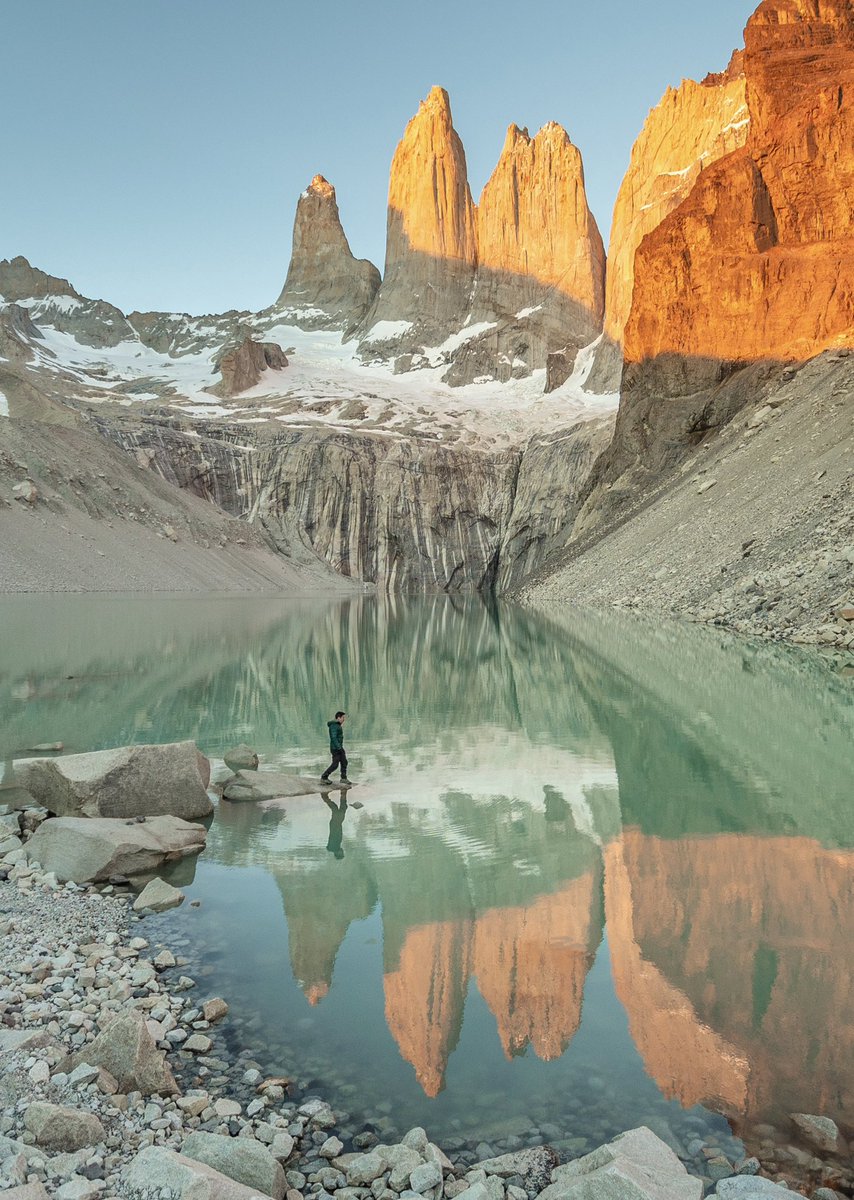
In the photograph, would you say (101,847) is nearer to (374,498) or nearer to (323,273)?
(374,498)

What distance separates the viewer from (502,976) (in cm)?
557

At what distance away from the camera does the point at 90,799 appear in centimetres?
873

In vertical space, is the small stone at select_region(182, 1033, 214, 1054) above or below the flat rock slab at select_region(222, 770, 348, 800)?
above

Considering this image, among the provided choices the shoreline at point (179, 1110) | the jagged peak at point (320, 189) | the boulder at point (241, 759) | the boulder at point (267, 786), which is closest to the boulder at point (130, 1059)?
the shoreline at point (179, 1110)

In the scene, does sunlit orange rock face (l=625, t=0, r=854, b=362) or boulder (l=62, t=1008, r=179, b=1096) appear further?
sunlit orange rock face (l=625, t=0, r=854, b=362)

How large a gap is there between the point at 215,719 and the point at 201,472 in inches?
2878

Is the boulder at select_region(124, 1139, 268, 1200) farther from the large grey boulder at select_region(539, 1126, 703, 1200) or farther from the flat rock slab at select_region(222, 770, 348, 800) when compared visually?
the flat rock slab at select_region(222, 770, 348, 800)

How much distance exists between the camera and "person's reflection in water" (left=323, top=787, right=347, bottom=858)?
27.4 feet

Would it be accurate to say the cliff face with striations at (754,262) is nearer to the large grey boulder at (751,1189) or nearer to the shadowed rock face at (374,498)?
the shadowed rock face at (374,498)

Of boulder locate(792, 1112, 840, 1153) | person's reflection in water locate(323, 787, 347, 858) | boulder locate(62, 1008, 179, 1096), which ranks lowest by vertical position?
person's reflection in water locate(323, 787, 347, 858)

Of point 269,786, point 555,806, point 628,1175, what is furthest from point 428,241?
point 628,1175

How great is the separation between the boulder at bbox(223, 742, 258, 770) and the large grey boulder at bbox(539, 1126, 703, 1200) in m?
8.37

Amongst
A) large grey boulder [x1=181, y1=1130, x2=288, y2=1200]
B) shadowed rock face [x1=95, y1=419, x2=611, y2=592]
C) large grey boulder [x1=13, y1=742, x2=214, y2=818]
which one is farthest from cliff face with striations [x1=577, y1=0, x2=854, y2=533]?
large grey boulder [x1=181, y1=1130, x2=288, y2=1200]

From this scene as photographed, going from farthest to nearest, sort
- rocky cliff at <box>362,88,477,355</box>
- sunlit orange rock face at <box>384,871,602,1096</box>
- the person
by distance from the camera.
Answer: rocky cliff at <box>362,88,477,355</box>, the person, sunlit orange rock face at <box>384,871,602,1096</box>
